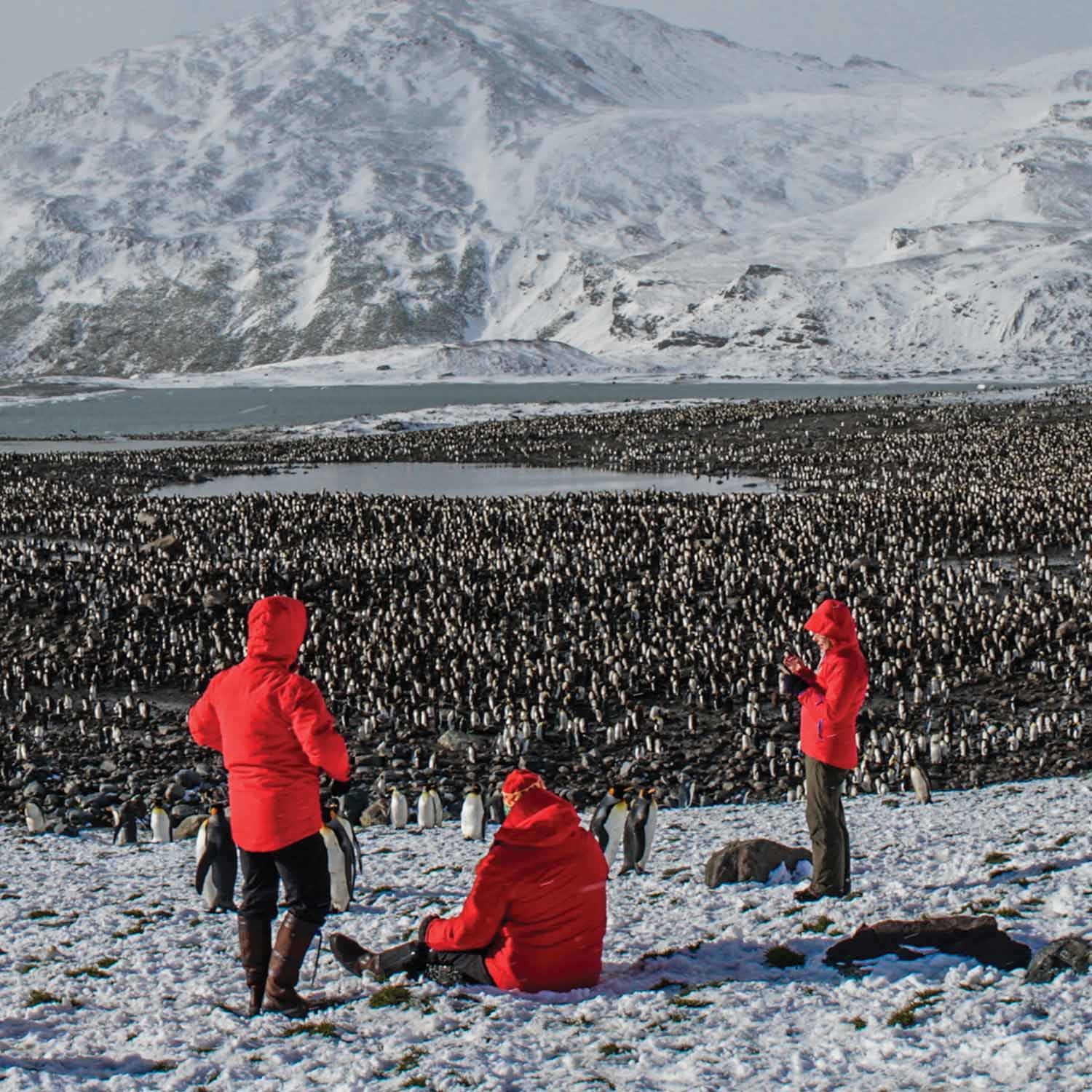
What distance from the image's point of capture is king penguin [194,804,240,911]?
8.88 metres

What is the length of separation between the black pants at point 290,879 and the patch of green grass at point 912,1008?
280cm

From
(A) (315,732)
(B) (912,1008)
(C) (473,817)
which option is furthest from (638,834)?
(A) (315,732)

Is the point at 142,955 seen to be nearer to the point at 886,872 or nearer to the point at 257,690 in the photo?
the point at 257,690

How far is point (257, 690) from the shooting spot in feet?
19.9

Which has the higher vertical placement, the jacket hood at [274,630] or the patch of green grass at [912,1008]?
the jacket hood at [274,630]

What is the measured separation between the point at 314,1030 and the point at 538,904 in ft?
4.07

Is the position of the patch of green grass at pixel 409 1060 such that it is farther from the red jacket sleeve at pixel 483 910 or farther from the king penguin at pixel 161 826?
the king penguin at pixel 161 826

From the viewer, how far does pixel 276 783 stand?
606 centimetres

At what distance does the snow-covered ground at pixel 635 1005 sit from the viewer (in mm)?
5543

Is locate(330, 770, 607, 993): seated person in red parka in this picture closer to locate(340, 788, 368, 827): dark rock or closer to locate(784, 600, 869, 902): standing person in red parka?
locate(784, 600, 869, 902): standing person in red parka

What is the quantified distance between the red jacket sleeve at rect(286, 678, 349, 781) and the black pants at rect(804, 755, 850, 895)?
319 centimetres

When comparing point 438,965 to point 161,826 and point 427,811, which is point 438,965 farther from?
point 161,826

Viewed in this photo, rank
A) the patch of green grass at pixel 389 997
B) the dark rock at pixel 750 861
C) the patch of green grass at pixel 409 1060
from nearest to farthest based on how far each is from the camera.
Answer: the patch of green grass at pixel 409 1060 → the patch of green grass at pixel 389 997 → the dark rock at pixel 750 861

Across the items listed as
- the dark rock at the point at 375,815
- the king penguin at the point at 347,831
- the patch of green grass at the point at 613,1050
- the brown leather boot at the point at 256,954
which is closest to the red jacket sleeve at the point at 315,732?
the brown leather boot at the point at 256,954
